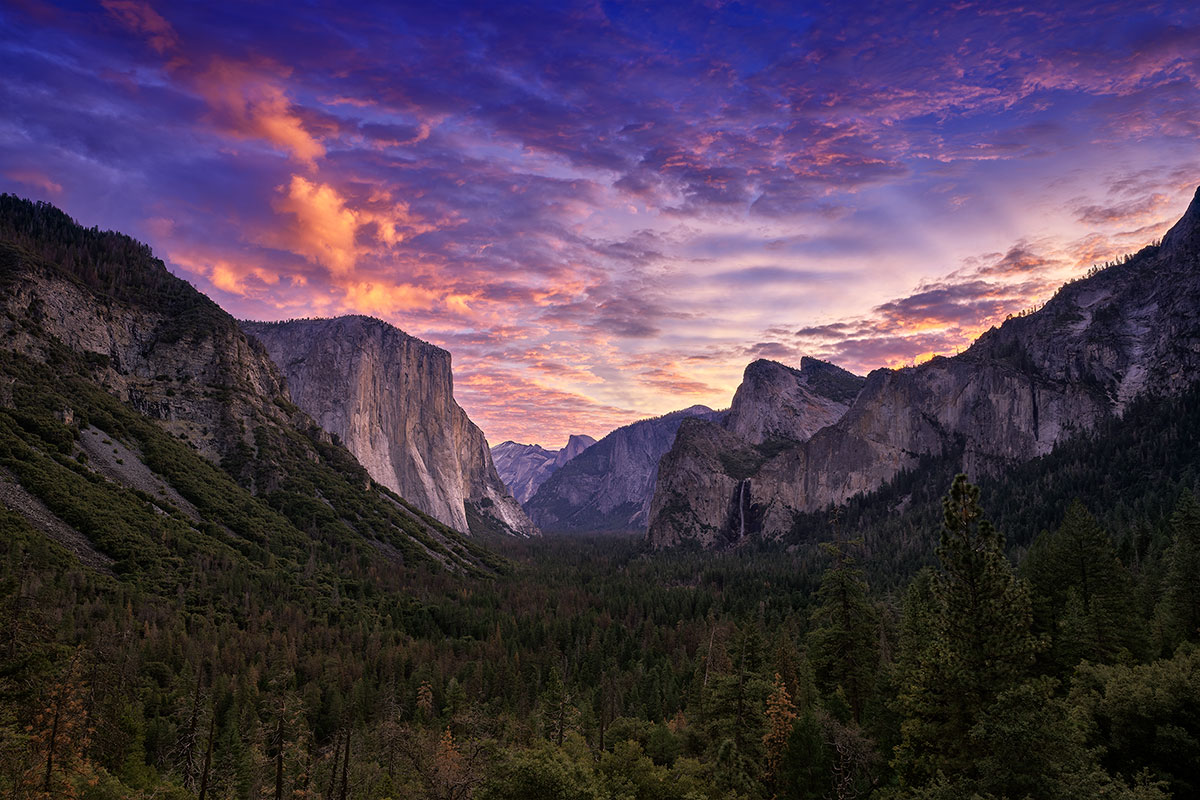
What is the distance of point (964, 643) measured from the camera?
22953 mm

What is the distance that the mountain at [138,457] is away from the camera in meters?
114

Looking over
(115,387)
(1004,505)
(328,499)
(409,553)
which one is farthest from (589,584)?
(115,387)

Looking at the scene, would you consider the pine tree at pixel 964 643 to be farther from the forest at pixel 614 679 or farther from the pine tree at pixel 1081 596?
the pine tree at pixel 1081 596

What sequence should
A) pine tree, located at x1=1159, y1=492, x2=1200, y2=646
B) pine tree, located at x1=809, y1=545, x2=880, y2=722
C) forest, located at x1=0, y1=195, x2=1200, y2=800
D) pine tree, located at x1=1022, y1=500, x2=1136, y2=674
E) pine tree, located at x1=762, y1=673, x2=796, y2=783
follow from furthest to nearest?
pine tree, located at x1=1159, y1=492, x2=1200, y2=646
pine tree, located at x1=809, y1=545, x2=880, y2=722
pine tree, located at x1=762, y1=673, x2=796, y2=783
pine tree, located at x1=1022, y1=500, x2=1136, y2=674
forest, located at x1=0, y1=195, x2=1200, y2=800

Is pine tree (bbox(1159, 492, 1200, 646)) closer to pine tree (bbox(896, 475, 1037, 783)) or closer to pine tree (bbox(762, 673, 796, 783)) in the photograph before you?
pine tree (bbox(762, 673, 796, 783))

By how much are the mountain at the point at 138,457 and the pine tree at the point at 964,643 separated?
408 feet

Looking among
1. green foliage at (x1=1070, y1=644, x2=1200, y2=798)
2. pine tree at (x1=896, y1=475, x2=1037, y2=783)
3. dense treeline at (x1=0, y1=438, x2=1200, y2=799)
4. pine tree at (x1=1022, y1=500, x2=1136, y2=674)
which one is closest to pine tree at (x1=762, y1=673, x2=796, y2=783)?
dense treeline at (x1=0, y1=438, x2=1200, y2=799)

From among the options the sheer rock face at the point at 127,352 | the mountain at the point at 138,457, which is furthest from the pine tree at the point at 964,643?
the sheer rock face at the point at 127,352

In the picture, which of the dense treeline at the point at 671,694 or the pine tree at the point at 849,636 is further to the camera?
the pine tree at the point at 849,636

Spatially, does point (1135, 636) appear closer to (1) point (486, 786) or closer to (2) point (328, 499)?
(1) point (486, 786)

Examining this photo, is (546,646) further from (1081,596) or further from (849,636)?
(1081,596)

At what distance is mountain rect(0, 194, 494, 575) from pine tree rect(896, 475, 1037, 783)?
408ft

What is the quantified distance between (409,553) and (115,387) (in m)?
89.7

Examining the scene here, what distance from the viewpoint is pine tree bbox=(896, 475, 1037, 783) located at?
73.2ft
